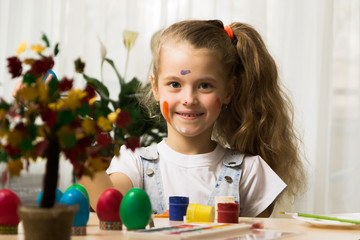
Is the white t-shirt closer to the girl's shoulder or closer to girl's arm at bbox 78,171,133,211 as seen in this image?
the girl's shoulder

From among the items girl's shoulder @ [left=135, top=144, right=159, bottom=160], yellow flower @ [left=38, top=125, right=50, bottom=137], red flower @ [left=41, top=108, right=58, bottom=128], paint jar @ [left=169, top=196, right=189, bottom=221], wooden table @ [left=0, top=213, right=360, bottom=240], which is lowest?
wooden table @ [left=0, top=213, right=360, bottom=240]

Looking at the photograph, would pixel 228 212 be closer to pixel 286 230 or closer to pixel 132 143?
pixel 286 230

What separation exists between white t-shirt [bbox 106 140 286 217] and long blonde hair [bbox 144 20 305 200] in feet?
0.27

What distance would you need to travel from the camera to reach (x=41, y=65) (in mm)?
671

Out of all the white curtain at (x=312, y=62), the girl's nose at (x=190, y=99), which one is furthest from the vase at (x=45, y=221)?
the white curtain at (x=312, y=62)

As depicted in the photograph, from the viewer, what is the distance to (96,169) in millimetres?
664

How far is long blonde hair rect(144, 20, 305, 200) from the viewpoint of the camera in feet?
5.24

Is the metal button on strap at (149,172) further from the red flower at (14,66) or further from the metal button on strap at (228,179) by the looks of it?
the red flower at (14,66)

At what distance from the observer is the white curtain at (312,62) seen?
2643 millimetres

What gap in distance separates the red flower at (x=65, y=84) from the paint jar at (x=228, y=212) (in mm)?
461

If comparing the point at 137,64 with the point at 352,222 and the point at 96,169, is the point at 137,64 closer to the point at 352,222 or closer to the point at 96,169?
the point at 352,222

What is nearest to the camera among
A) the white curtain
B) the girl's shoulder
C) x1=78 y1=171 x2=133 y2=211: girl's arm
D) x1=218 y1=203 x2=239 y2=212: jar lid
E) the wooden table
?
the wooden table

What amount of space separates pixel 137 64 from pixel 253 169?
128 centimetres

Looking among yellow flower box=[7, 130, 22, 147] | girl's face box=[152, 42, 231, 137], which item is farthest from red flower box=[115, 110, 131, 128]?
girl's face box=[152, 42, 231, 137]
